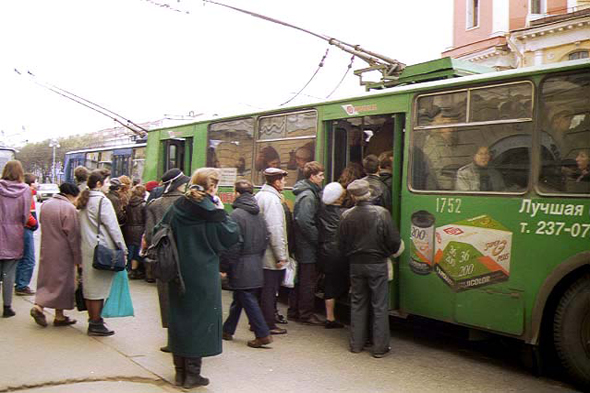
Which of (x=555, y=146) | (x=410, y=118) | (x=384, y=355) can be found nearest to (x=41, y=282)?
(x=384, y=355)

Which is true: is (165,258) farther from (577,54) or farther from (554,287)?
(577,54)

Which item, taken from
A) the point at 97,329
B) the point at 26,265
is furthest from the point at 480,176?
the point at 26,265

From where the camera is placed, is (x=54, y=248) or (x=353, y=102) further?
(x=353, y=102)

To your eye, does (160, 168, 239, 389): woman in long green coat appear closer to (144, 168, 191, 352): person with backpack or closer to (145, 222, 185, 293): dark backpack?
(145, 222, 185, 293): dark backpack

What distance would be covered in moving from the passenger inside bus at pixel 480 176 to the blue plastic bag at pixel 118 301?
3.66 metres

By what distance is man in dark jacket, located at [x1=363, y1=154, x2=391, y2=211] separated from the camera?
7.27m

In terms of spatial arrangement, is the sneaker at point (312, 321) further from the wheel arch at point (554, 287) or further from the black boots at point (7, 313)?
the black boots at point (7, 313)

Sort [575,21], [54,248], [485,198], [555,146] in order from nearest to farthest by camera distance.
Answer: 1. [555,146]
2. [485,198]
3. [54,248]
4. [575,21]

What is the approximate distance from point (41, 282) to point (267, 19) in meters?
5.83

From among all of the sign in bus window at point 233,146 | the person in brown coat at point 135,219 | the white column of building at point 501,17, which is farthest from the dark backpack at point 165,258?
the white column of building at point 501,17

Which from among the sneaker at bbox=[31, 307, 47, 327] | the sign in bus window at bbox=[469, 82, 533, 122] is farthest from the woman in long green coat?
the sign in bus window at bbox=[469, 82, 533, 122]

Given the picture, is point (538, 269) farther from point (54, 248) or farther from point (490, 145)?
point (54, 248)

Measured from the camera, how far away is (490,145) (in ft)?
20.8

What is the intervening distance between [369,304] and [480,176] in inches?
69.9
